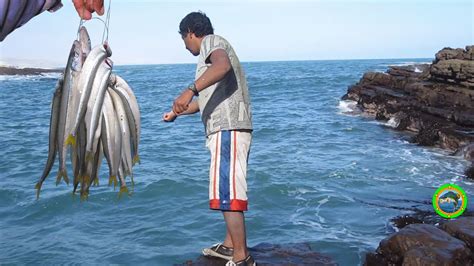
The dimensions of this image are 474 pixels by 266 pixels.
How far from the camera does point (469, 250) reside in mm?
4930

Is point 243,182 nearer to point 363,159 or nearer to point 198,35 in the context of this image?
point 198,35

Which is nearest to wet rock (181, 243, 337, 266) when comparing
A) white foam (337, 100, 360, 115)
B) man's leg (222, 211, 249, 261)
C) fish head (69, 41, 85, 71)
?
man's leg (222, 211, 249, 261)

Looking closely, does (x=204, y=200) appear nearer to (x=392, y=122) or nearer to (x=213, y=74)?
(x=213, y=74)

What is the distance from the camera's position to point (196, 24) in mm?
3787

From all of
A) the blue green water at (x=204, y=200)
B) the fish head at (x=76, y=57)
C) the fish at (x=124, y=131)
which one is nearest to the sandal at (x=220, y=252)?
the fish at (x=124, y=131)

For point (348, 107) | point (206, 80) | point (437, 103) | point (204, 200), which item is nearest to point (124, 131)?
point (206, 80)

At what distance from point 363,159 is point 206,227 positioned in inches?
264

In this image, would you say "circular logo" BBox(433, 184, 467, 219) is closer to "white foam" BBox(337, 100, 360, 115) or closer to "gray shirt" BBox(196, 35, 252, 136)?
"gray shirt" BBox(196, 35, 252, 136)

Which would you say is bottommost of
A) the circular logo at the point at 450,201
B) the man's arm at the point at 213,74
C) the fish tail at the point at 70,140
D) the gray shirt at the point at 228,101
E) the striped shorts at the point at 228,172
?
the circular logo at the point at 450,201

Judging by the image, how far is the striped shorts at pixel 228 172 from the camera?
3.80 m

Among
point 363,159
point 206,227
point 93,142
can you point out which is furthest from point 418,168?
point 93,142

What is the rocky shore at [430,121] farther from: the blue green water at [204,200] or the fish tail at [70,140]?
the fish tail at [70,140]

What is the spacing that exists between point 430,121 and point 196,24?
14.7m

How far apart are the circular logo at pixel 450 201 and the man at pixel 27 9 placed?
6.51m
